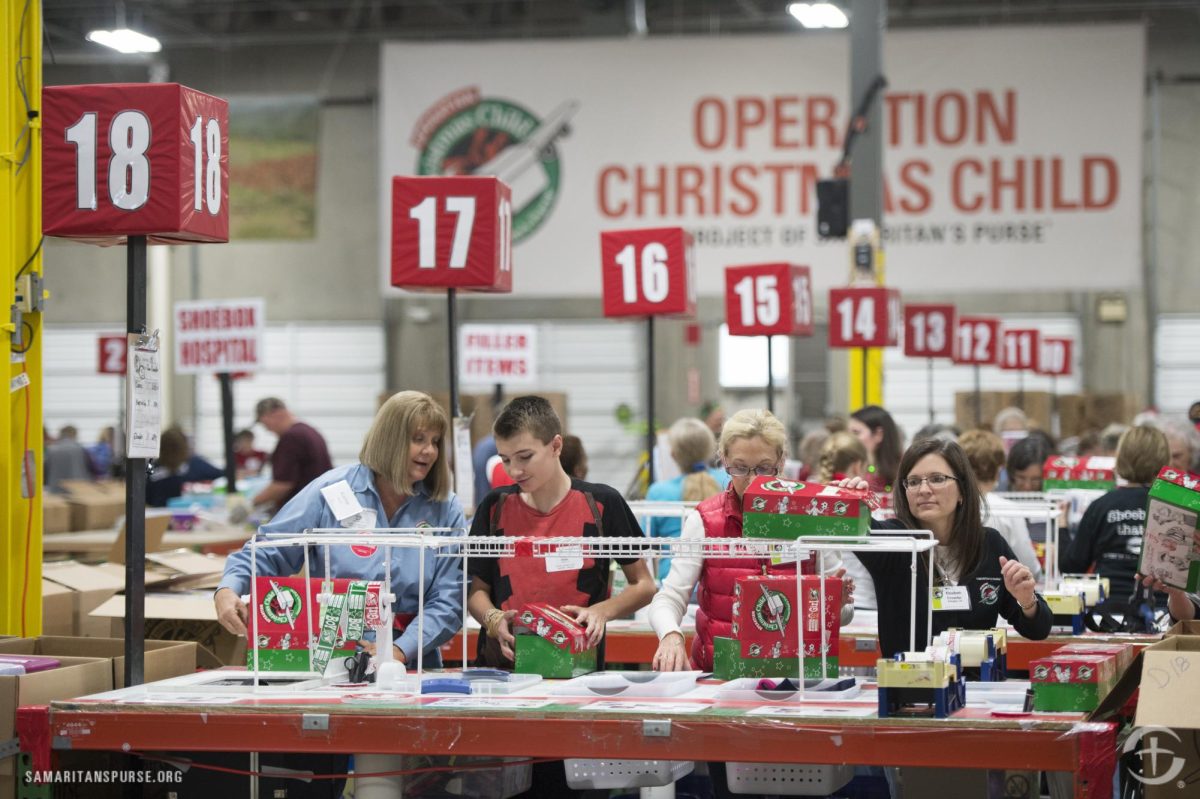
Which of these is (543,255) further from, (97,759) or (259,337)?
(97,759)

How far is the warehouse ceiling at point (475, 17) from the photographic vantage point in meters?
19.8

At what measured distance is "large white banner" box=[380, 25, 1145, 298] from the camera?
14.6m

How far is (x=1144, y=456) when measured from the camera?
5855 millimetres

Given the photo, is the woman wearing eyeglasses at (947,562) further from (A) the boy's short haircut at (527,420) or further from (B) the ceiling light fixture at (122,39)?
(B) the ceiling light fixture at (122,39)

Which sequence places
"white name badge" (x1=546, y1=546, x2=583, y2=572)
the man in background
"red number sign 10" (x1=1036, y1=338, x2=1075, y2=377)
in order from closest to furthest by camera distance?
1. "white name badge" (x1=546, y1=546, x2=583, y2=572)
2. the man in background
3. "red number sign 10" (x1=1036, y1=338, x2=1075, y2=377)

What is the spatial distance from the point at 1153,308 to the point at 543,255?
873 cm

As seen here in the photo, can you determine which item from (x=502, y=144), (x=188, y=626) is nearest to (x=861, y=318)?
(x=502, y=144)

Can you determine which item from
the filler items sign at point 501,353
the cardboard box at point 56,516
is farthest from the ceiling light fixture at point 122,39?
the filler items sign at point 501,353

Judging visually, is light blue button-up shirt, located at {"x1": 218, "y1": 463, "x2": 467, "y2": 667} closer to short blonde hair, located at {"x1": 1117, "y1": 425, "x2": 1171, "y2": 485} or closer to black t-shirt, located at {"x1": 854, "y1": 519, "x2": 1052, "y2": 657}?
black t-shirt, located at {"x1": 854, "y1": 519, "x2": 1052, "y2": 657}

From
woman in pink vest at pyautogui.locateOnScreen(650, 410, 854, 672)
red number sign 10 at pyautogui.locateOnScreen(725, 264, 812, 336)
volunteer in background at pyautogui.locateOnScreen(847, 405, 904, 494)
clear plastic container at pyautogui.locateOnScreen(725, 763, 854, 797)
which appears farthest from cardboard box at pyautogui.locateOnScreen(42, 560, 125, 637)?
red number sign 10 at pyautogui.locateOnScreen(725, 264, 812, 336)

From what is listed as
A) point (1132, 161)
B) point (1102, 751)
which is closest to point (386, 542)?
point (1102, 751)

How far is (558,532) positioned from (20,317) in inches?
86.5

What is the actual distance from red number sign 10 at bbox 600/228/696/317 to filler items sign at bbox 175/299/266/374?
4.76 metres

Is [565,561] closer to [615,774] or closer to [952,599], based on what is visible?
[615,774]
